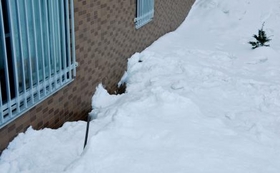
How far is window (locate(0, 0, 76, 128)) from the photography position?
314 centimetres

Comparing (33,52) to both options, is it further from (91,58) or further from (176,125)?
(176,125)

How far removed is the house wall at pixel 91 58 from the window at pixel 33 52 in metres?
0.14

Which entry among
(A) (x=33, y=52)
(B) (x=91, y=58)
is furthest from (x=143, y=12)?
(A) (x=33, y=52)

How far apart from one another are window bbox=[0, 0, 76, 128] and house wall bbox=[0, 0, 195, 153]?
0.14m

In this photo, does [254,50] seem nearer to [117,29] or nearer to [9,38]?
[117,29]

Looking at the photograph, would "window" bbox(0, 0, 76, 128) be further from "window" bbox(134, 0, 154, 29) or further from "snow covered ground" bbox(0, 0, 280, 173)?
"window" bbox(134, 0, 154, 29)

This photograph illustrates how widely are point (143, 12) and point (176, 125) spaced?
3.45 m

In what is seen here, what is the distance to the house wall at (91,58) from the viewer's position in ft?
12.3

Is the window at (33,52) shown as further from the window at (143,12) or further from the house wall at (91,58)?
the window at (143,12)

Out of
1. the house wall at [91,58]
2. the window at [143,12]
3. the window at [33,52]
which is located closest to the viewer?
the window at [33,52]

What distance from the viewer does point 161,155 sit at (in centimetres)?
330

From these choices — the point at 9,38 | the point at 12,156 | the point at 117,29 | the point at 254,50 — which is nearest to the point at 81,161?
the point at 12,156

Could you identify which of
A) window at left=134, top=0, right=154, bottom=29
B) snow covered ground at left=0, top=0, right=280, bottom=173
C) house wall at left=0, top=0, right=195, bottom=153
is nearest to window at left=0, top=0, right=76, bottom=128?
house wall at left=0, top=0, right=195, bottom=153

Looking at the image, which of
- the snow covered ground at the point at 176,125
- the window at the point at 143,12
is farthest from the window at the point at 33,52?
the window at the point at 143,12
